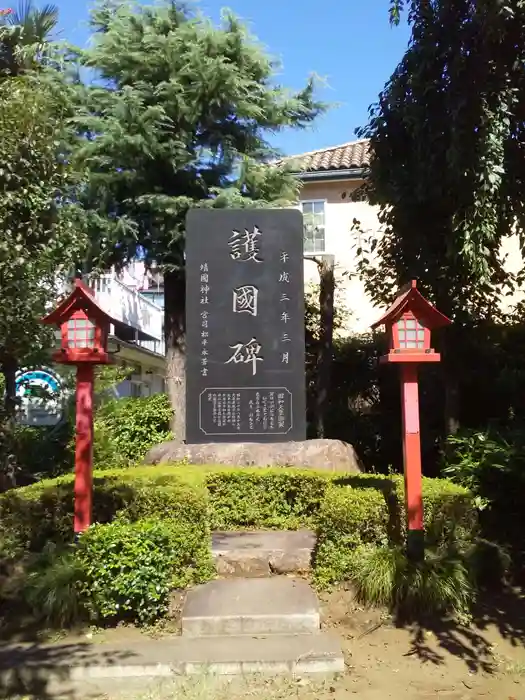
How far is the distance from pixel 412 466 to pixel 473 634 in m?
1.39

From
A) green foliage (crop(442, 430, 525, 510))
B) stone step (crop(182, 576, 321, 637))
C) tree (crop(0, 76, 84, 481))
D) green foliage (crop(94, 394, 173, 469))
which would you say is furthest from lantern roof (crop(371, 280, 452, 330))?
green foliage (crop(94, 394, 173, 469))

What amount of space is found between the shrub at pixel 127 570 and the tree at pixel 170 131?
23.6 feet

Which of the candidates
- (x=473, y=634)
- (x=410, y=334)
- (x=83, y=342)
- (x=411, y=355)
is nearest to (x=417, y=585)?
(x=473, y=634)

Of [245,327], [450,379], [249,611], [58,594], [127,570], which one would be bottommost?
[249,611]

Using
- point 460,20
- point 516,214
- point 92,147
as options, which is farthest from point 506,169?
point 92,147

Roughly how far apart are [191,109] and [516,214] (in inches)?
276

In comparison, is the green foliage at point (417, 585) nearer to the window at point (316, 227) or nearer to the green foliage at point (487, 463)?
the green foliage at point (487, 463)

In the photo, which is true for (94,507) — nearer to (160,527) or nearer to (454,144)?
(160,527)

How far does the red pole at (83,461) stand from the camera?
19.5 ft

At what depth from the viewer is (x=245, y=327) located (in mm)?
9680

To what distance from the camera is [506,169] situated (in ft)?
25.5

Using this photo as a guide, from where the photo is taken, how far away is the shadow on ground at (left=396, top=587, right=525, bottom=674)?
16.1 feet

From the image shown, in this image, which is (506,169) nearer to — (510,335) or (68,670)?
(510,335)

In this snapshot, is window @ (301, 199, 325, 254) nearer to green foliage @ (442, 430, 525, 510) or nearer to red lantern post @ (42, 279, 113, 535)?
green foliage @ (442, 430, 525, 510)
